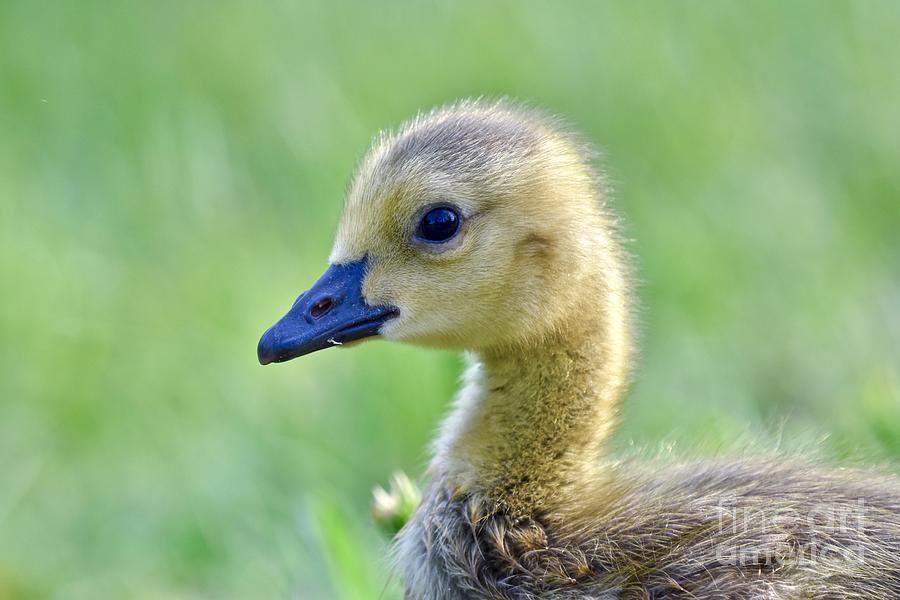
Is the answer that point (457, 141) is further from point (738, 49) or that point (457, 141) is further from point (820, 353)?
point (738, 49)

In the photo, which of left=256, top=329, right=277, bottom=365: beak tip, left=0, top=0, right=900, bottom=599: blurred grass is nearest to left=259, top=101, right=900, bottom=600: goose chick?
left=256, top=329, right=277, bottom=365: beak tip

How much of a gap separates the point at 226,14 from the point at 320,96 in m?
0.82

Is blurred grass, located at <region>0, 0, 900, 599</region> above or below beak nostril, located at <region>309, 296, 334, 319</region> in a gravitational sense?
above

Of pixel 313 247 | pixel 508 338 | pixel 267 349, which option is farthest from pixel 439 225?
pixel 313 247

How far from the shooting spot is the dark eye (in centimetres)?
294

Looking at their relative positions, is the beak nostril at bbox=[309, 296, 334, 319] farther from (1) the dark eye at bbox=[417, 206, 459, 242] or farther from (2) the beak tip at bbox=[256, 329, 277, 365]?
(1) the dark eye at bbox=[417, 206, 459, 242]

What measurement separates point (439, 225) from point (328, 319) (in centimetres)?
28

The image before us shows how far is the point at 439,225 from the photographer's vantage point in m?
2.95

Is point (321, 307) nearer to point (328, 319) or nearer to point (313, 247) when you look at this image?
point (328, 319)

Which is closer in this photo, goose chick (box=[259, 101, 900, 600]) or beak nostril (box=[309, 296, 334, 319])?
goose chick (box=[259, 101, 900, 600])

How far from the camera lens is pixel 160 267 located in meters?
5.04

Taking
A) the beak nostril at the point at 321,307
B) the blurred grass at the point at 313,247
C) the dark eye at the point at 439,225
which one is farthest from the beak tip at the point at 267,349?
the blurred grass at the point at 313,247

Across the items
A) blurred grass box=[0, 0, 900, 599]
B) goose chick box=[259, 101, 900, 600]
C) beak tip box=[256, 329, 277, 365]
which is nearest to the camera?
goose chick box=[259, 101, 900, 600]

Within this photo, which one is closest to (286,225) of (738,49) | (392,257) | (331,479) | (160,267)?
(160,267)
